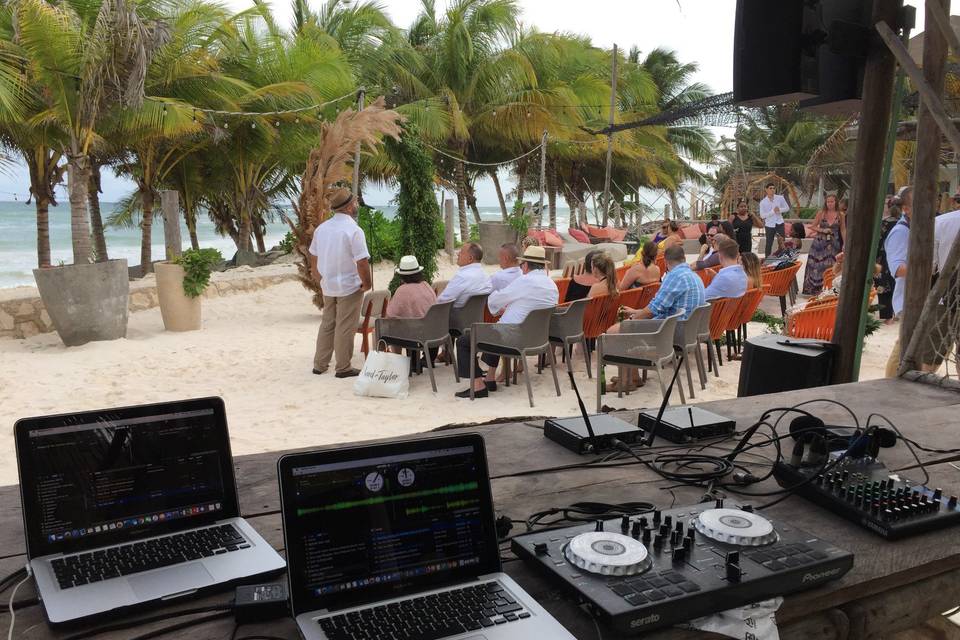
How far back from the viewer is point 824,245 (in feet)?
35.8

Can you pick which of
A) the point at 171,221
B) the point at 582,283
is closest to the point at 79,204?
the point at 171,221

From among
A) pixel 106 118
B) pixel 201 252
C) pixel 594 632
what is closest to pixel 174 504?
pixel 594 632

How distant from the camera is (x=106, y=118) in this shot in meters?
10.3

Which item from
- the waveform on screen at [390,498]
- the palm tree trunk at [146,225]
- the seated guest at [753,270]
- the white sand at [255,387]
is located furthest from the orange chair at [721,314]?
the palm tree trunk at [146,225]

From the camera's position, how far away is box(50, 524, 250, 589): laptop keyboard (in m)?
1.40

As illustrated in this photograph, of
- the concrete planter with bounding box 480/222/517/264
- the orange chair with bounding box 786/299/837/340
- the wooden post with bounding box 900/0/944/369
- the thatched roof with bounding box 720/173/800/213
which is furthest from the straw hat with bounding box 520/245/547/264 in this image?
the thatched roof with bounding box 720/173/800/213

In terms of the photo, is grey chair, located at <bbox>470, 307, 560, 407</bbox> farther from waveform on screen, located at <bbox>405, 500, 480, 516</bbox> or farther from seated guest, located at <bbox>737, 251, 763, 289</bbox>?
waveform on screen, located at <bbox>405, 500, 480, 516</bbox>

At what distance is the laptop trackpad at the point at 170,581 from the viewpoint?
4.44 ft

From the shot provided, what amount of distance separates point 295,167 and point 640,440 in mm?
18995

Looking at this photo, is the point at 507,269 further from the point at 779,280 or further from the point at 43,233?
the point at 43,233

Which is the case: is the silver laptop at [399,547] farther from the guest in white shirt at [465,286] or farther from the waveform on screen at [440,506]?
the guest in white shirt at [465,286]

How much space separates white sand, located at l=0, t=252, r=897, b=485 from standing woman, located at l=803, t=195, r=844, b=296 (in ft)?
7.55

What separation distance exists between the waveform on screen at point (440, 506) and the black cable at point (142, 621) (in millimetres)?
341

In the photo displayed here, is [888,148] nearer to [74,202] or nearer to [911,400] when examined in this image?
[911,400]
